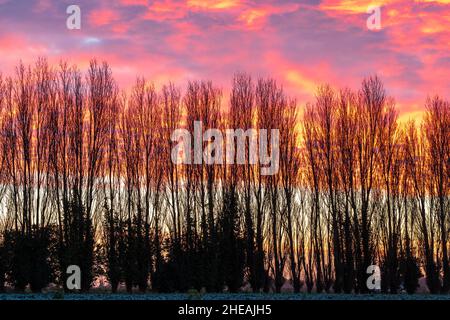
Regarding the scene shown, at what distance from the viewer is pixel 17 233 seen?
1594 inches

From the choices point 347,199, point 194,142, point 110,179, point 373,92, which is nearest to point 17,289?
point 110,179

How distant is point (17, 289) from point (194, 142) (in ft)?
51.3

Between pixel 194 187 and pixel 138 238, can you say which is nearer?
pixel 138 238

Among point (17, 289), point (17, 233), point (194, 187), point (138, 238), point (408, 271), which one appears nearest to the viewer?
point (17, 289)

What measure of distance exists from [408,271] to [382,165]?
8.48 m

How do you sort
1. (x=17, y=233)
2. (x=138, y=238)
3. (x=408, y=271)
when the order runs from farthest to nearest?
(x=408, y=271), (x=138, y=238), (x=17, y=233)

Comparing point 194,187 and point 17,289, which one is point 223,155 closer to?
point 194,187

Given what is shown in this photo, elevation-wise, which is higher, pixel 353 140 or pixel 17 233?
pixel 353 140

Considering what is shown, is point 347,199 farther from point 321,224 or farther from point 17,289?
point 17,289

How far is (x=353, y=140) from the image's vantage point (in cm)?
4553

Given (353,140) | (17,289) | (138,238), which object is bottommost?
Answer: (17,289)

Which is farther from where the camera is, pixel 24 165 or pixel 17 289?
pixel 24 165

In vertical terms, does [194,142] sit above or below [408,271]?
above

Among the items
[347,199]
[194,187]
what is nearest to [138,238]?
[194,187]
